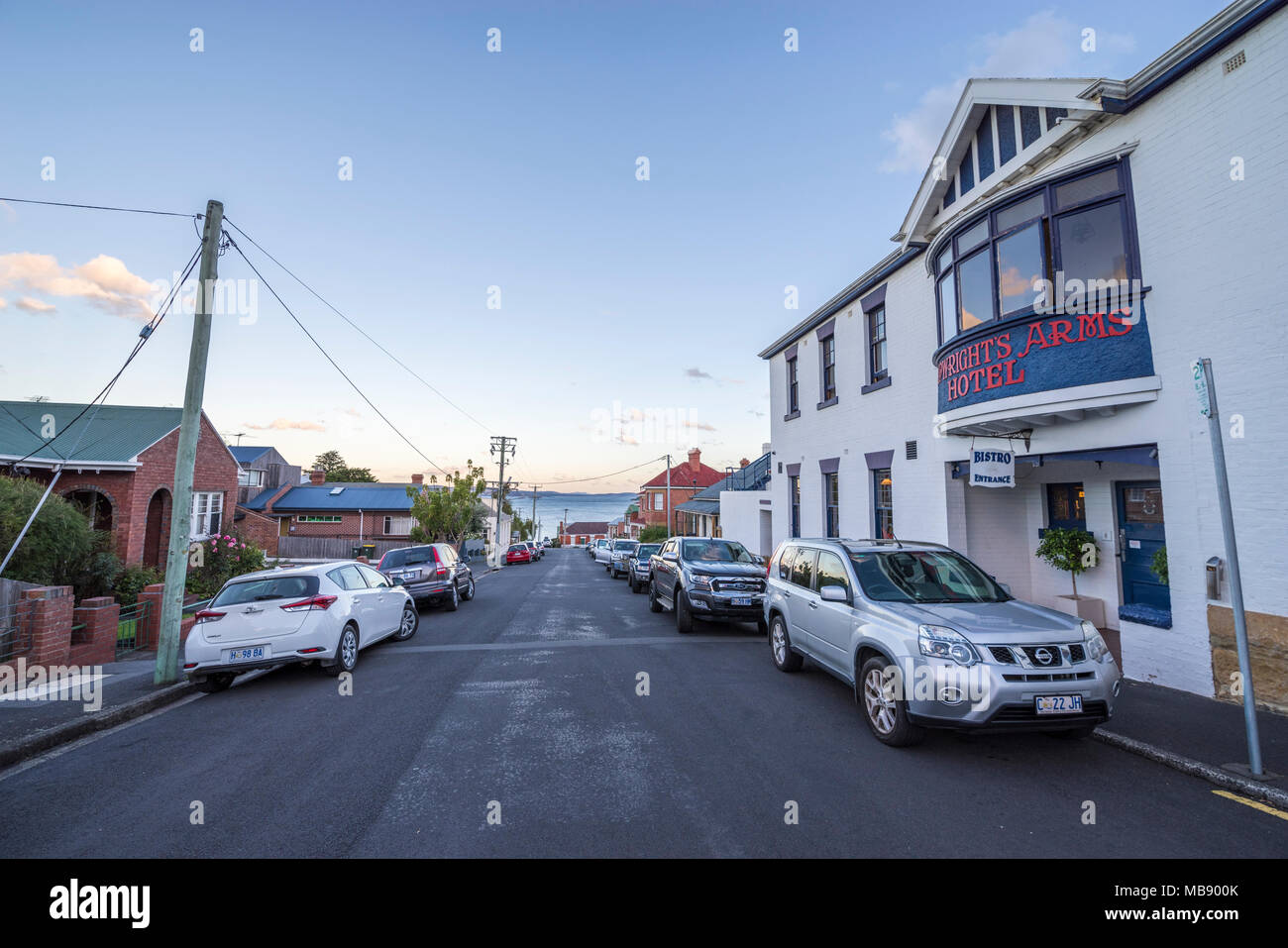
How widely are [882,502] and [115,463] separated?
2169 centimetres

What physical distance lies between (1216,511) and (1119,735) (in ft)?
9.89

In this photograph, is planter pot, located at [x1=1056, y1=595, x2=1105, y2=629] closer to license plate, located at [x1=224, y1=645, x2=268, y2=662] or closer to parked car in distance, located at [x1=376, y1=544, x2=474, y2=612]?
license plate, located at [x1=224, y1=645, x2=268, y2=662]

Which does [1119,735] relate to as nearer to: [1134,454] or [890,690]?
[890,690]

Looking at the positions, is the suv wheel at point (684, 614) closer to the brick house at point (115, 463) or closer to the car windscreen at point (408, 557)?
the car windscreen at point (408, 557)

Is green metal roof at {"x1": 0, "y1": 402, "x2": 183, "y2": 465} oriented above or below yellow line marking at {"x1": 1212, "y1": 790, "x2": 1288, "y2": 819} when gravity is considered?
above

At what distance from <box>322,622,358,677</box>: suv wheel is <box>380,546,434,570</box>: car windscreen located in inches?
251

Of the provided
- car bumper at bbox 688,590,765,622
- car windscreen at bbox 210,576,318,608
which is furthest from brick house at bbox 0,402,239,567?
car bumper at bbox 688,590,765,622

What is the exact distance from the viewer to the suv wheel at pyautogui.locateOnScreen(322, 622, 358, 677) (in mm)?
8273

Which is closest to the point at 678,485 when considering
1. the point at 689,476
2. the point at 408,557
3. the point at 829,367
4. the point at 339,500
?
the point at 689,476

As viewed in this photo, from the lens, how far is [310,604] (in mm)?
7961

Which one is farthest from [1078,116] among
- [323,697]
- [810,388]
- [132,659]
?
[132,659]

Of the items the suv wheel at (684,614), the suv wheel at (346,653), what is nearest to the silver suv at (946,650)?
the suv wheel at (684,614)

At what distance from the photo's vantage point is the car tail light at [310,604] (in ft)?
25.7
